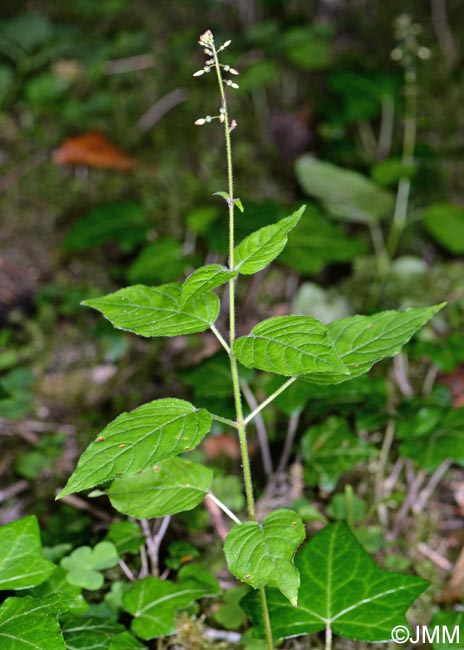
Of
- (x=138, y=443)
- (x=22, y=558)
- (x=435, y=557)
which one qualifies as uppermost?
(x=138, y=443)

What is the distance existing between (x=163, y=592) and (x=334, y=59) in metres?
4.37

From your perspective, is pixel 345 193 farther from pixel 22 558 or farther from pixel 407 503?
pixel 22 558

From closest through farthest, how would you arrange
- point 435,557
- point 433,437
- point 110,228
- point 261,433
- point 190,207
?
1. point 433,437
2. point 435,557
3. point 261,433
4. point 110,228
5. point 190,207

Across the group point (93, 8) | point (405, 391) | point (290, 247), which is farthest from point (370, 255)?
point (93, 8)

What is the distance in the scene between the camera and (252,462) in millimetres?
2758

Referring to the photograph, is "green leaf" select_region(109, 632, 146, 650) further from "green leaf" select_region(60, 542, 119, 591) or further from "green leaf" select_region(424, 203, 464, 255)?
"green leaf" select_region(424, 203, 464, 255)

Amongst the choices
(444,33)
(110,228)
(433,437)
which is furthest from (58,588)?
(444,33)

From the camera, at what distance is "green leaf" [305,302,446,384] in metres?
1.65

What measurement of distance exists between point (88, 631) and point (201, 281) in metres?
1.05

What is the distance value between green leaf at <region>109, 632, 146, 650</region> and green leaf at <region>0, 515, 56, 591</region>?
26cm

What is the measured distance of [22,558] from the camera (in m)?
1.76

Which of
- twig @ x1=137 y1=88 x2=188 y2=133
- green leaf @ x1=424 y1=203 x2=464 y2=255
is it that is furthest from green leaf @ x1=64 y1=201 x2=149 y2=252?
green leaf @ x1=424 y1=203 x2=464 y2=255

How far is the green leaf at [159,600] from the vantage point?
1.83 meters

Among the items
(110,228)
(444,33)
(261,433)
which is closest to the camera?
(261,433)
